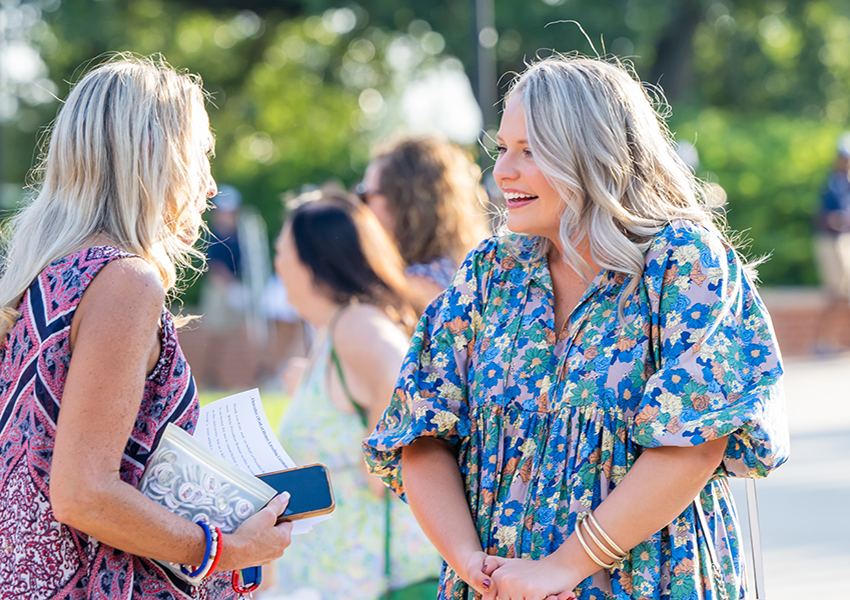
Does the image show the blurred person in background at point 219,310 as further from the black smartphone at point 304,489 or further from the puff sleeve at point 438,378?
the black smartphone at point 304,489

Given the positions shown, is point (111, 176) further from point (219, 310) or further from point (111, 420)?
point (219, 310)

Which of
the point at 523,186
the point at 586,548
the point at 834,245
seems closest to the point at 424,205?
the point at 523,186

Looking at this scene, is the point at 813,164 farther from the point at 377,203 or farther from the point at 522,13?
the point at 377,203

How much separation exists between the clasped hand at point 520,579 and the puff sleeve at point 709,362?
1.07 feet

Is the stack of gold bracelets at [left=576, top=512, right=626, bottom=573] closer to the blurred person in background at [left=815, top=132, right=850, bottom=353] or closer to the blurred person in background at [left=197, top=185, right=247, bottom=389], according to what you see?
the blurred person in background at [left=815, top=132, right=850, bottom=353]

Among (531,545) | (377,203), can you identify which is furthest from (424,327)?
(377,203)

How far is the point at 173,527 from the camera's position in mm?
1756

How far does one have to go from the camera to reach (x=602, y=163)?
2018mm

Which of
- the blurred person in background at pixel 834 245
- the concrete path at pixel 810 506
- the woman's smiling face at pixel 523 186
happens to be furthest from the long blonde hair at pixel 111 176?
the blurred person in background at pixel 834 245

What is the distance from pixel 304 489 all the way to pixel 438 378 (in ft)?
1.30

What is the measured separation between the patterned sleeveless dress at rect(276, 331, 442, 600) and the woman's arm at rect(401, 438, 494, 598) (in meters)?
0.99

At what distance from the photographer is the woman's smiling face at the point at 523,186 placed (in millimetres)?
2068

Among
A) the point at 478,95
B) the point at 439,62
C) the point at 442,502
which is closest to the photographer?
the point at 442,502

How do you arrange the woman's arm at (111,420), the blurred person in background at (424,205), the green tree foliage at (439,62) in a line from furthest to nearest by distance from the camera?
the green tree foliage at (439,62), the blurred person in background at (424,205), the woman's arm at (111,420)
